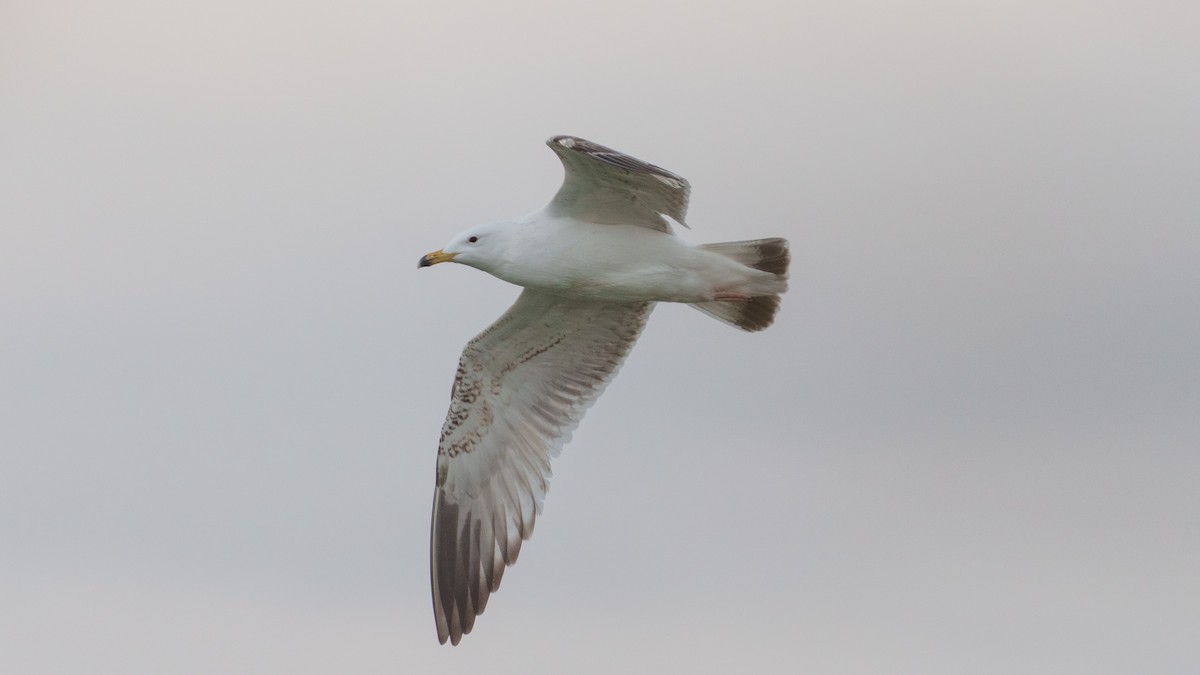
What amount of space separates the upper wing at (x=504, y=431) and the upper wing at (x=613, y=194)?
1515mm

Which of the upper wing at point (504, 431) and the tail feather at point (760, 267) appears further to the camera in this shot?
the upper wing at point (504, 431)

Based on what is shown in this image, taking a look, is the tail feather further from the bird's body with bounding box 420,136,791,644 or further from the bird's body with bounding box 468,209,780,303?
the bird's body with bounding box 468,209,780,303

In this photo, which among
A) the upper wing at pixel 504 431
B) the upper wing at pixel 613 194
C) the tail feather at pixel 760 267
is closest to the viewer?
the upper wing at pixel 613 194

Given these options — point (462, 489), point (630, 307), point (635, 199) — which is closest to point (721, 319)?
point (630, 307)

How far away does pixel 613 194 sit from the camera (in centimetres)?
1134

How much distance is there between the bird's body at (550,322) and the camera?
1138cm

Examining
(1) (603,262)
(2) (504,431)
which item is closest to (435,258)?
(1) (603,262)

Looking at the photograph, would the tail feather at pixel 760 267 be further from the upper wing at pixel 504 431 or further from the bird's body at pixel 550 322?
the upper wing at pixel 504 431

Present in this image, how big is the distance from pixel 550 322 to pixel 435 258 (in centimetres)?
160

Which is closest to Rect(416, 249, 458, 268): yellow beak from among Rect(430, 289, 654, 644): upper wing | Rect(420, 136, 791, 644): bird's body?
Rect(420, 136, 791, 644): bird's body

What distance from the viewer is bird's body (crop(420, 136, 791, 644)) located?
11.4 m

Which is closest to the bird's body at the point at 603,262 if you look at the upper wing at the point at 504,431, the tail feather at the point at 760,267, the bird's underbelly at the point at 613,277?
the bird's underbelly at the point at 613,277

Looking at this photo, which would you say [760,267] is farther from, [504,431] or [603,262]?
[504,431]

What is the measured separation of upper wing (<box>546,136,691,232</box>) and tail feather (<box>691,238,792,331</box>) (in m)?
0.57
